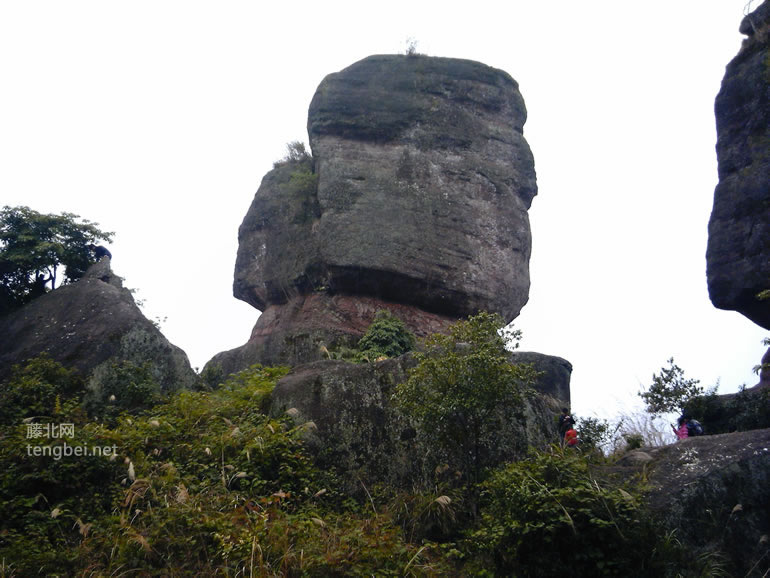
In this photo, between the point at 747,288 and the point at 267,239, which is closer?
the point at 747,288

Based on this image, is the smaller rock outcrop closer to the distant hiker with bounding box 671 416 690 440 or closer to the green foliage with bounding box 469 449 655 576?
the green foliage with bounding box 469 449 655 576

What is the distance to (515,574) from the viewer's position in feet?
23.0

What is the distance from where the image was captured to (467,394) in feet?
30.2

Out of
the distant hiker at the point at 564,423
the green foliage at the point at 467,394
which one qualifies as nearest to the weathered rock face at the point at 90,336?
the green foliage at the point at 467,394

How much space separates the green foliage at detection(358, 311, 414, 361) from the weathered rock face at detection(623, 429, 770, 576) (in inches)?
429

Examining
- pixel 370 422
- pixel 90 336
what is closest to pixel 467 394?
pixel 370 422

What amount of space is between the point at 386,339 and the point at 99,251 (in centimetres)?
800

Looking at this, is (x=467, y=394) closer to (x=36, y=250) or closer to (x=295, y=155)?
(x=36, y=250)

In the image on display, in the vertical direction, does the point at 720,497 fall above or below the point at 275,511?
below

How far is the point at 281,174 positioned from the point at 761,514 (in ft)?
68.8

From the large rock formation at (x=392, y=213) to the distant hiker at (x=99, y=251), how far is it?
5.83m

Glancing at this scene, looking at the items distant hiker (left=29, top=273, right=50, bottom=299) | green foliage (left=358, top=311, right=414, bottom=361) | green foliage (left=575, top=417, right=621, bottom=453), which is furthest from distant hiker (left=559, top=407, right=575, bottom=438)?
distant hiker (left=29, top=273, right=50, bottom=299)

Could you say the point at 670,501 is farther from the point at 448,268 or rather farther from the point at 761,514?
the point at 448,268

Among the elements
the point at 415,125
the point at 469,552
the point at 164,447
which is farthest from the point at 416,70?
the point at 469,552
